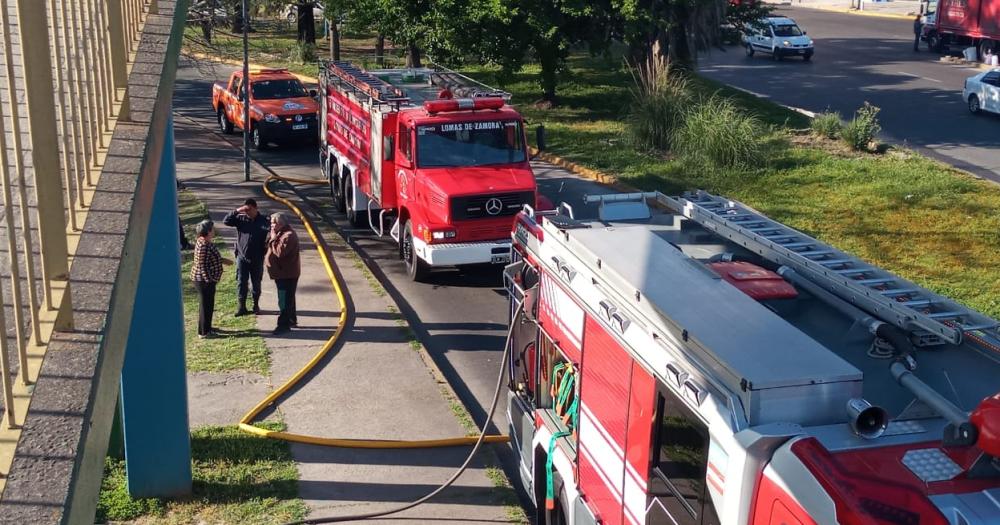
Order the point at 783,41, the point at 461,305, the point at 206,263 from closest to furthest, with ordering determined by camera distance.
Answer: the point at 206,263 → the point at 461,305 → the point at 783,41

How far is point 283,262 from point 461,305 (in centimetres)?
295

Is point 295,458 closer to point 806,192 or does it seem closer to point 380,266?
point 380,266

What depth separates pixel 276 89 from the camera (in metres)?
27.7

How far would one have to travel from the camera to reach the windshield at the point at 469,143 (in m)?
16.5

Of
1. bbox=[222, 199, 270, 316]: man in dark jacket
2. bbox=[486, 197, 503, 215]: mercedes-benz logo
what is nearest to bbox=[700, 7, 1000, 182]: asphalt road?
bbox=[486, 197, 503, 215]: mercedes-benz logo

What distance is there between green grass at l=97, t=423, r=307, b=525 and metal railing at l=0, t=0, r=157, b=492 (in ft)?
15.8

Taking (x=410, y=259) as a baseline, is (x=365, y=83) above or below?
above

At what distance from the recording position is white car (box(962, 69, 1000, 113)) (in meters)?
28.8

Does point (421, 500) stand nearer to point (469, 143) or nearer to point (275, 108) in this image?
point (469, 143)

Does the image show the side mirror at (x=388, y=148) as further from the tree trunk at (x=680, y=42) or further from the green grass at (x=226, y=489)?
the tree trunk at (x=680, y=42)

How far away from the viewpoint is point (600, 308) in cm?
689

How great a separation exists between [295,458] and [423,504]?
5.00ft

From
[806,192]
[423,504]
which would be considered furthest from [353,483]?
[806,192]

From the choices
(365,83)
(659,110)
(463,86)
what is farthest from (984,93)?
(365,83)
